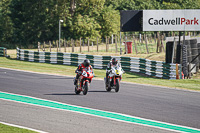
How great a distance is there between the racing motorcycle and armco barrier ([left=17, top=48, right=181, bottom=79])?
775cm

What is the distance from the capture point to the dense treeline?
62156 mm

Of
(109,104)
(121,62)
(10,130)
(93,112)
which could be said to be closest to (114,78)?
(109,104)

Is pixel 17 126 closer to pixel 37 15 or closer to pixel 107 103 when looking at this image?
pixel 107 103

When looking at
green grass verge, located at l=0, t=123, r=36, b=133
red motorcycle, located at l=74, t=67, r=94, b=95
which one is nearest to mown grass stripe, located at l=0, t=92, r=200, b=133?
red motorcycle, located at l=74, t=67, r=94, b=95

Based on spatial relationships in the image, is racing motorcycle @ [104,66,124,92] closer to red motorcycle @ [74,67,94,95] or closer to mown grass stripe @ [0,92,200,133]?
red motorcycle @ [74,67,94,95]

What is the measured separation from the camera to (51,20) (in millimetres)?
63688

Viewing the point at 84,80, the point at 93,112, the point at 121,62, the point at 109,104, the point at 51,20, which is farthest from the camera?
the point at 51,20

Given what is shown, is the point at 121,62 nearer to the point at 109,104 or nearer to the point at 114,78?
the point at 114,78

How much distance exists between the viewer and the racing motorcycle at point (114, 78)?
56.9ft

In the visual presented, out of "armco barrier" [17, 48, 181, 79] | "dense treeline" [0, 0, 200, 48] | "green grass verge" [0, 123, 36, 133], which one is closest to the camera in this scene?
"green grass verge" [0, 123, 36, 133]

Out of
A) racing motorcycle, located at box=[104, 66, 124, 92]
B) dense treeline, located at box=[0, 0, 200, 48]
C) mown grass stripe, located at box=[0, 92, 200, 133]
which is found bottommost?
mown grass stripe, located at box=[0, 92, 200, 133]

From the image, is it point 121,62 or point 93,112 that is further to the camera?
point 121,62

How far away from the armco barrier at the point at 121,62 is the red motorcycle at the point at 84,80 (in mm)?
9652

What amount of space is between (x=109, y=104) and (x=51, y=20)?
50.8m
